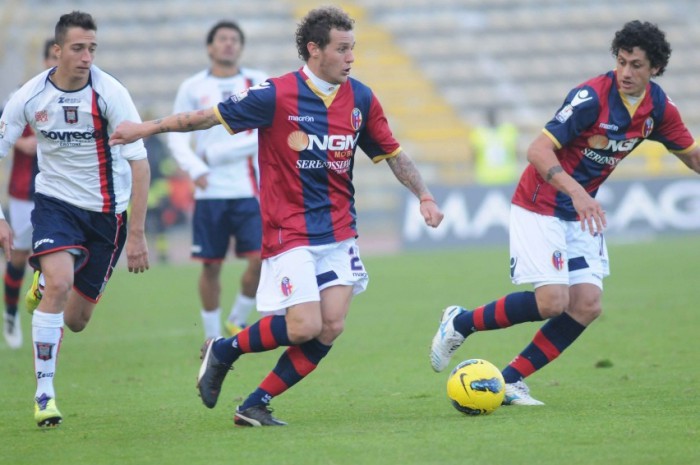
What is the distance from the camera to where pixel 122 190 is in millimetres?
7414

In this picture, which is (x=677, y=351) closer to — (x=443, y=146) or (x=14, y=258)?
(x=14, y=258)

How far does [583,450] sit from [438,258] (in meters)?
14.0

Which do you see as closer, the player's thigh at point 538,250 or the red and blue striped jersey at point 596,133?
the red and blue striped jersey at point 596,133

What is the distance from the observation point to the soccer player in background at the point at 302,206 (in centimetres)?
639

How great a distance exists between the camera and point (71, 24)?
6875 mm

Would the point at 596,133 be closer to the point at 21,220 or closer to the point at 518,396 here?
the point at 518,396

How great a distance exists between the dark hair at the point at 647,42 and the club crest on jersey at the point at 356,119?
5.34ft

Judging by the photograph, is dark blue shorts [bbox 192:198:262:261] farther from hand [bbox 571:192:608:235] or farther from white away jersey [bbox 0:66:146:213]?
hand [bbox 571:192:608:235]

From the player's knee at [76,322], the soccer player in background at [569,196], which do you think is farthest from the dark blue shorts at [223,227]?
the soccer player in background at [569,196]

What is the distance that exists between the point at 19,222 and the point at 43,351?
15.2ft

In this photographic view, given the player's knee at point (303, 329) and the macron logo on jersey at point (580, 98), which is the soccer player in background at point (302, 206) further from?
the macron logo on jersey at point (580, 98)

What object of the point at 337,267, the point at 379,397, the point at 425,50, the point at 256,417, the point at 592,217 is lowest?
the point at 379,397

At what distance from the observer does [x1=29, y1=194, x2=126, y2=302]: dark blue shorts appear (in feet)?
22.9

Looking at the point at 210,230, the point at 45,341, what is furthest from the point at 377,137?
the point at 210,230
